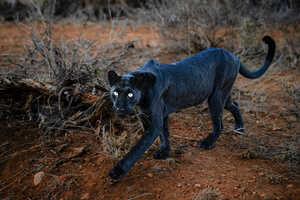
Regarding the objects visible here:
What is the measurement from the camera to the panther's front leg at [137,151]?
2.32m

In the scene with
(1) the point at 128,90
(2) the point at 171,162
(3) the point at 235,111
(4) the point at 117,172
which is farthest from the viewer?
(3) the point at 235,111

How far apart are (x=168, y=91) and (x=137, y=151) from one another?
686 mm

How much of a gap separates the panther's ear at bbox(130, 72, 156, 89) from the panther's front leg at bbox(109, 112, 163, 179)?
1.00 feet

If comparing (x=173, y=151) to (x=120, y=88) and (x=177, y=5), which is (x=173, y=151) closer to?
(x=120, y=88)

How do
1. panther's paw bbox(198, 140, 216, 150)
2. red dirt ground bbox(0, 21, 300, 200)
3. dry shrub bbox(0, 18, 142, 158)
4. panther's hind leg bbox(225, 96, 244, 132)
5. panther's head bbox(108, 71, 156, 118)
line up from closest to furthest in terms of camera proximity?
panther's head bbox(108, 71, 156, 118) → red dirt ground bbox(0, 21, 300, 200) → panther's paw bbox(198, 140, 216, 150) → dry shrub bbox(0, 18, 142, 158) → panther's hind leg bbox(225, 96, 244, 132)

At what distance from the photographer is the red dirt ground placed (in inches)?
91.4

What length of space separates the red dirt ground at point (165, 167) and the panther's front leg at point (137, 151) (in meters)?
0.15

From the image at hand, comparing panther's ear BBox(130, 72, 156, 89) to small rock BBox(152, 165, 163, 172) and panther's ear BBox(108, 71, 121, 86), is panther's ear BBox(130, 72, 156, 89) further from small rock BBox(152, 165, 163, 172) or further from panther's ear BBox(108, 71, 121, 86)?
small rock BBox(152, 165, 163, 172)

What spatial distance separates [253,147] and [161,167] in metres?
1.15

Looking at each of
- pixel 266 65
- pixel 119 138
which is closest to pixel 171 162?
pixel 119 138

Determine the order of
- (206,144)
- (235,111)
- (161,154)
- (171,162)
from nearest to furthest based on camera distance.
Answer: (171,162), (161,154), (206,144), (235,111)

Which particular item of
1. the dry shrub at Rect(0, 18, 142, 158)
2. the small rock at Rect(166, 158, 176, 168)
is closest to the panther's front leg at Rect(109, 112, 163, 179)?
the small rock at Rect(166, 158, 176, 168)

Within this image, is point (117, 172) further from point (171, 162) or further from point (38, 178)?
point (38, 178)

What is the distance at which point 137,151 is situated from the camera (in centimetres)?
236
